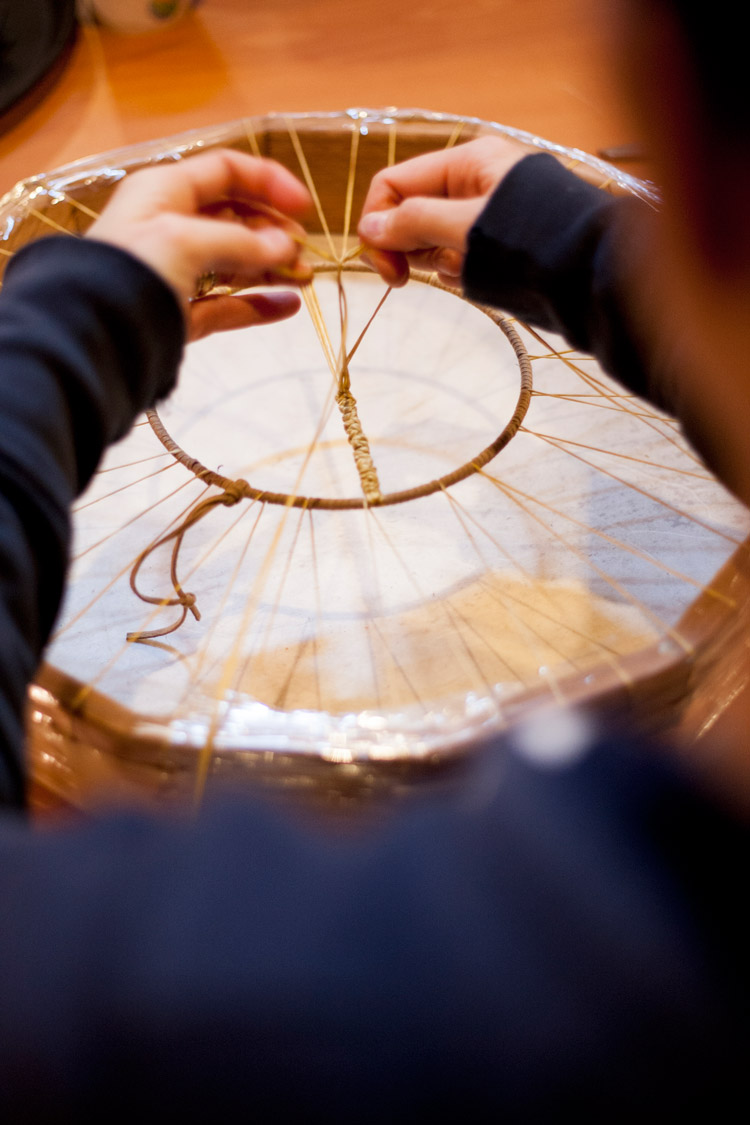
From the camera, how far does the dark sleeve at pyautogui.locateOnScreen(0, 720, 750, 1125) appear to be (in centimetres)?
20

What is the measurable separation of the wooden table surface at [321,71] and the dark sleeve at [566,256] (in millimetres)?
305

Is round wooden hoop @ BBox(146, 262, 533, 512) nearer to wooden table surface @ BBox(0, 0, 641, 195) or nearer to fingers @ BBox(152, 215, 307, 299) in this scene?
fingers @ BBox(152, 215, 307, 299)

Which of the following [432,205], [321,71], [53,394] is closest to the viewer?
[53,394]

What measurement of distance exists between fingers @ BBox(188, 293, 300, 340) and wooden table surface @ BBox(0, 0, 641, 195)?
1.03ft

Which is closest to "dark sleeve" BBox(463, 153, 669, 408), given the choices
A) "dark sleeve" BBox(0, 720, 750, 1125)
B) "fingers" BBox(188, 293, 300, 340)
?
"fingers" BBox(188, 293, 300, 340)

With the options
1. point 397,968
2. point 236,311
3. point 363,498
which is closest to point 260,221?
point 236,311

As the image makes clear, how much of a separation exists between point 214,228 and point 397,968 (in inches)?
11.9

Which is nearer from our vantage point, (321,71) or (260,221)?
(260,221)

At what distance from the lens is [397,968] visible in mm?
214

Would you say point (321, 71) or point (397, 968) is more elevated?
point (321, 71)

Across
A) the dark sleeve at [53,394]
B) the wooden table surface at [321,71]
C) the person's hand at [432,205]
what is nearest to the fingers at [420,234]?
the person's hand at [432,205]

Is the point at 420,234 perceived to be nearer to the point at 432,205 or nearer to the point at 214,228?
the point at 432,205

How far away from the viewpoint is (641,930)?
0.21m

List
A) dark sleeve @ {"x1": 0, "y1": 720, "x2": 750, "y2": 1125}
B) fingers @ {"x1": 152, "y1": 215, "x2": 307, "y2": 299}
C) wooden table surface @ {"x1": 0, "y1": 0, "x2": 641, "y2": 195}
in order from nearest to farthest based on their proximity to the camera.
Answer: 1. dark sleeve @ {"x1": 0, "y1": 720, "x2": 750, "y2": 1125}
2. fingers @ {"x1": 152, "y1": 215, "x2": 307, "y2": 299}
3. wooden table surface @ {"x1": 0, "y1": 0, "x2": 641, "y2": 195}
